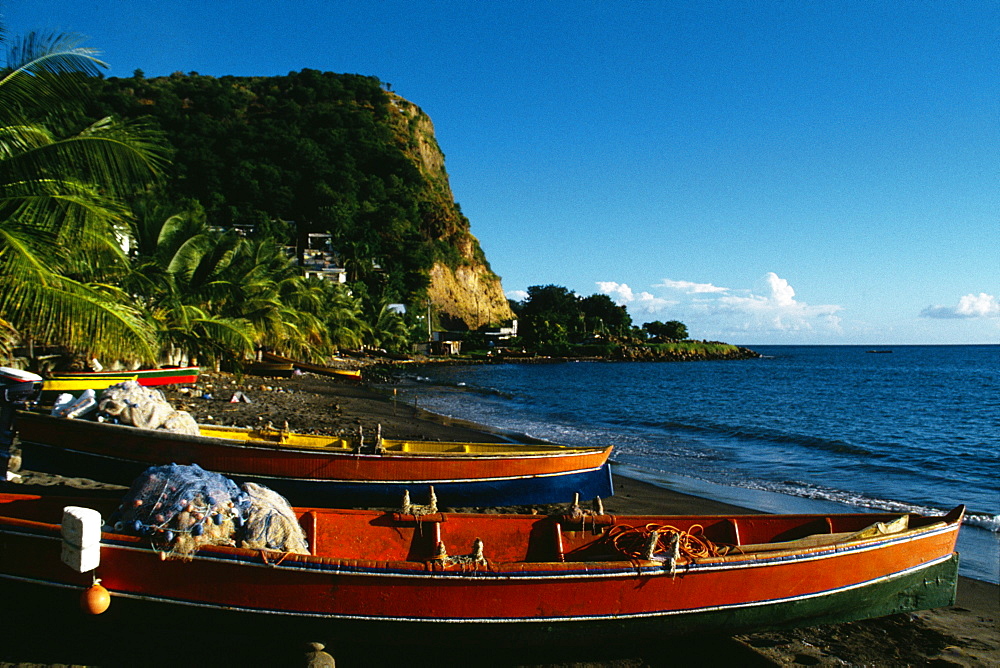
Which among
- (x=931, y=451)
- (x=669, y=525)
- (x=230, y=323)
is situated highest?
(x=230, y=323)

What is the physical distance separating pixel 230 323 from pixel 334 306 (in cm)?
2476

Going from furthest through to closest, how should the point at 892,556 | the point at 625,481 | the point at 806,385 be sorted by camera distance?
1. the point at 806,385
2. the point at 625,481
3. the point at 892,556

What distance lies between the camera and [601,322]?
105750 mm

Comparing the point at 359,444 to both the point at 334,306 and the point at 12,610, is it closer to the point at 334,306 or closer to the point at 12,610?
the point at 12,610

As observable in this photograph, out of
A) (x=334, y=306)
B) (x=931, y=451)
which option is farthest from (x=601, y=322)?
(x=931, y=451)

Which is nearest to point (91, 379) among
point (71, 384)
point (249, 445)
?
point (71, 384)

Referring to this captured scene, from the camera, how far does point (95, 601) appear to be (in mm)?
4668

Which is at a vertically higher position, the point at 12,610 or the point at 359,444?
the point at 359,444

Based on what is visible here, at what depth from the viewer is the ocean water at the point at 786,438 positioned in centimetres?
1369

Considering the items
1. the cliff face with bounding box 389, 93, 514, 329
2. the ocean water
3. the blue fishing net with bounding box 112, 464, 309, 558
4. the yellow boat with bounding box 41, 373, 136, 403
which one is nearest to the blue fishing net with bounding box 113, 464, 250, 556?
the blue fishing net with bounding box 112, 464, 309, 558

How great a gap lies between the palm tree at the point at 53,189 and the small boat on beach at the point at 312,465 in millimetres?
1871

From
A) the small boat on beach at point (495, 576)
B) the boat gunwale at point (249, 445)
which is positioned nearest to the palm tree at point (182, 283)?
the boat gunwale at point (249, 445)

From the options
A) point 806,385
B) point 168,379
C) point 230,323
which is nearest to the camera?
point 168,379

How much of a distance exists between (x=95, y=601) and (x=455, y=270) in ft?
285
